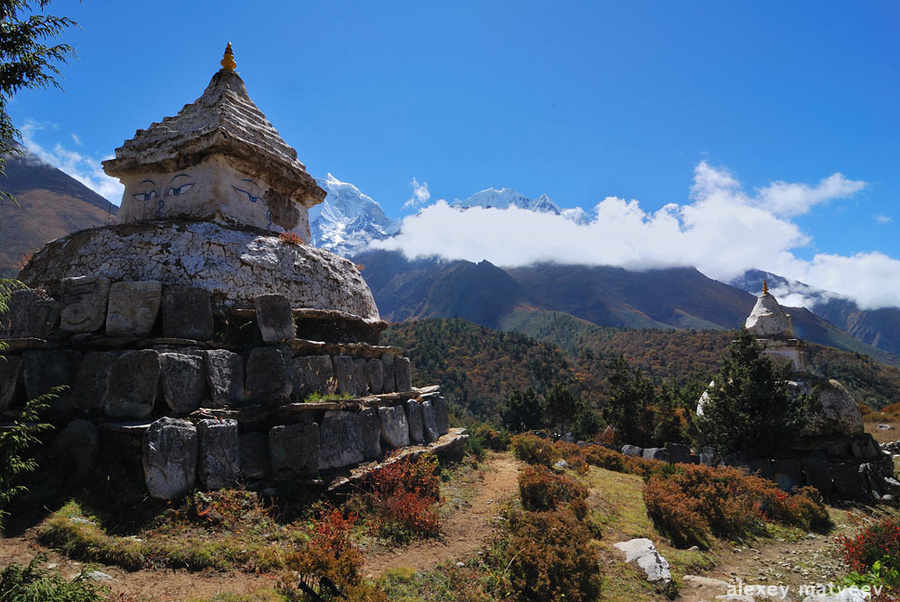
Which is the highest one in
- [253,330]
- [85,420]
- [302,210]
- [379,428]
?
[302,210]

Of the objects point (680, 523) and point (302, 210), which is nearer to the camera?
point (680, 523)

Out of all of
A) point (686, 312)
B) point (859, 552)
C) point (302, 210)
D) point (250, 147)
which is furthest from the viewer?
point (686, 312)

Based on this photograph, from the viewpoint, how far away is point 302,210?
1084 centimetres

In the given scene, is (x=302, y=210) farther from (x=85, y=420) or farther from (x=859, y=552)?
(x=859, y=552)

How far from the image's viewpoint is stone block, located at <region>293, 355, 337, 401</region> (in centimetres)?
739

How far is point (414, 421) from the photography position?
9891 mm

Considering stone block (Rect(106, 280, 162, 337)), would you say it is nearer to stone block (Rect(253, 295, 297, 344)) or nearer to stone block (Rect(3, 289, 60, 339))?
stone block (Rect(3, 289, 60, 339))

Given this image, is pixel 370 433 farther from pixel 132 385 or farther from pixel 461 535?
pixel 132 385

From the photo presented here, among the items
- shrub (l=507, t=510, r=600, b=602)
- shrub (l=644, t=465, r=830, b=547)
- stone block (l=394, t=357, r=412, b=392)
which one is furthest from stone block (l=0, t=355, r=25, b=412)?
shrub (l=644, t=465, r=830, b=547)

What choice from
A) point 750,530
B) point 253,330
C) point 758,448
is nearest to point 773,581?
point 750,530

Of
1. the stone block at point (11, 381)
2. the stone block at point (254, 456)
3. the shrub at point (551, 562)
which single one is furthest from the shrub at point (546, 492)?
the stone block at point (11, 381)

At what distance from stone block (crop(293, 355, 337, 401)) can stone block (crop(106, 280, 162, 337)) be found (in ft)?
6.88

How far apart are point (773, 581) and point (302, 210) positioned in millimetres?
10977

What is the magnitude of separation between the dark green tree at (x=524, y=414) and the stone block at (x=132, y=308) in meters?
27.1
